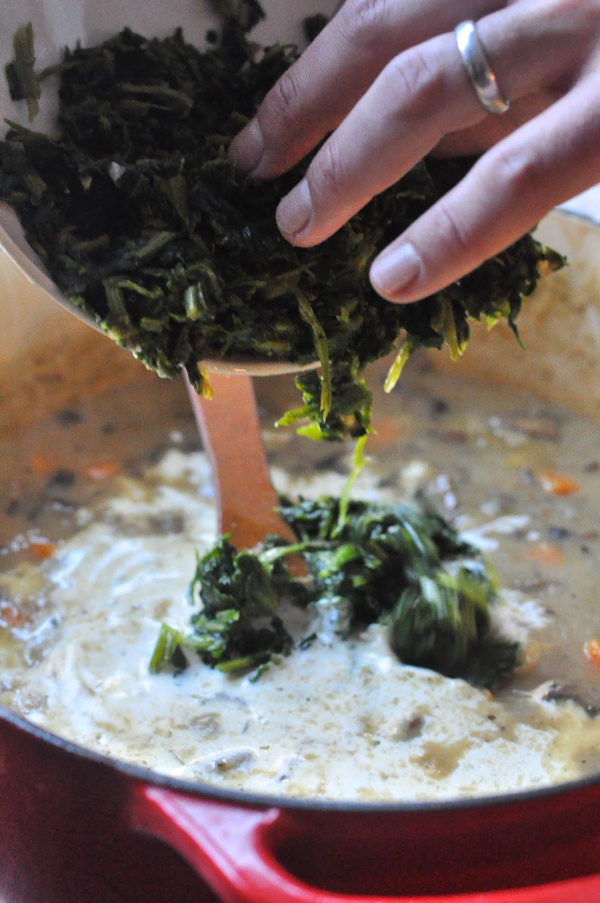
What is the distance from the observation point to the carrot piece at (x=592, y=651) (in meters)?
2.20

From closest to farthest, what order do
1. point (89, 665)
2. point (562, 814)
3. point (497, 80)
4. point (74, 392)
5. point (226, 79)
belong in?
point (562, 814) → point (497, 80) → point (226, 79) → point (89, 665) → point (74, 392)

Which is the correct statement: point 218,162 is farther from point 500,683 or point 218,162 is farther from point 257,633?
point 500,683

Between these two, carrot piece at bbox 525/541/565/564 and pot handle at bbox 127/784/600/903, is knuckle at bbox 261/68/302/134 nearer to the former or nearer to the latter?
pot handle at bbox 127/784/600/903

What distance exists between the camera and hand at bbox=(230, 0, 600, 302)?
117 centimetres

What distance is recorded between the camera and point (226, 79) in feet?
5.86

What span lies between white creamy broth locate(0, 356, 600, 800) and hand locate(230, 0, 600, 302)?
996 mm

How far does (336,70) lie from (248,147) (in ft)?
0.74

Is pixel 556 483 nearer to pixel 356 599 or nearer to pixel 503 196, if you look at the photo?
pixel 356 599

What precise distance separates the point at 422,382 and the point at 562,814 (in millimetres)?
2240

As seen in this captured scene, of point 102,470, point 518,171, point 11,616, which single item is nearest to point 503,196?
point 518,171

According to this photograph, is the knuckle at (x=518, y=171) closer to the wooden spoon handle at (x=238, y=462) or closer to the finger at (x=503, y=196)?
the finger at (x=503, y=196)

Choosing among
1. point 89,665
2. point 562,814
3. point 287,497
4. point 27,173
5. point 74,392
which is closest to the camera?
point 562,814

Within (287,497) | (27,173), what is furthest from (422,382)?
(27,173)

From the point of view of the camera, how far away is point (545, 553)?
257 cm
